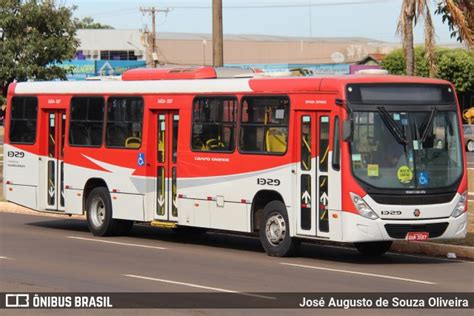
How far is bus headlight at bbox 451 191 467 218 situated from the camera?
1625 centimetres

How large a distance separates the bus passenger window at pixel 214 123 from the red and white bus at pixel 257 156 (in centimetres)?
2

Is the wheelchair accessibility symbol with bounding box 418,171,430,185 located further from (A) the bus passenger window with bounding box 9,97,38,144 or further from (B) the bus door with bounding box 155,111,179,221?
(A) the bus passenger window with bounding box 9,97,38,144

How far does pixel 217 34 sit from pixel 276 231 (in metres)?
8.36

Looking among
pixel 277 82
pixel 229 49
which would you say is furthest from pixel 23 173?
pixel 229 49

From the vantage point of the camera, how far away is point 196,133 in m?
18.7

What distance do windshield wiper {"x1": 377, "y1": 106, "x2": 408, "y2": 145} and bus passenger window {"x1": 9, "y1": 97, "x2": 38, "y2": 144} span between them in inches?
344

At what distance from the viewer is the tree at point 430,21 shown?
23.1 metres

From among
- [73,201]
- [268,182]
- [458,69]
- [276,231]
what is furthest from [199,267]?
[458,69]

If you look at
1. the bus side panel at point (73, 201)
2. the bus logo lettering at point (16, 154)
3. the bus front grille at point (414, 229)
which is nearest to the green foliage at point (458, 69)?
the bus logo lettering at point (16, 154)

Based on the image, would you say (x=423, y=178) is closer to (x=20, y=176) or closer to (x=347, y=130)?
(x=347, y=130)

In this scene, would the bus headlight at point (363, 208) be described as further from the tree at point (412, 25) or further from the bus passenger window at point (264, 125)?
the tree at point (412, 25)

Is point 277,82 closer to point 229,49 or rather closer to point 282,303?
point 282,303

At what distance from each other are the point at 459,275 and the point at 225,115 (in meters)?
5.21

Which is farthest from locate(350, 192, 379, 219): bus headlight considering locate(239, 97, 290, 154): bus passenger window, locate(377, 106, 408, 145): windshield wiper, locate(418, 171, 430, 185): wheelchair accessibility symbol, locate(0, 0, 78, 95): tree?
locate(0, 0, 78, 95): tree
